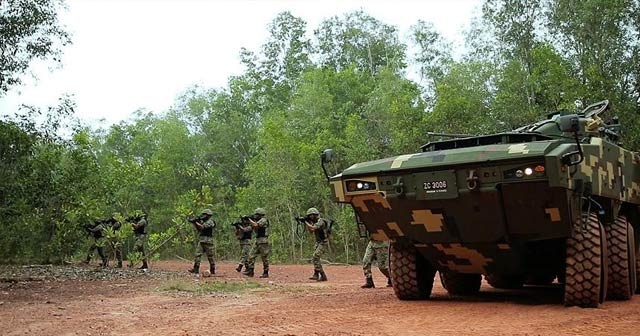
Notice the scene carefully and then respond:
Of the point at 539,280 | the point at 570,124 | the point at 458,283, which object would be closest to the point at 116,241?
the point at 458,283

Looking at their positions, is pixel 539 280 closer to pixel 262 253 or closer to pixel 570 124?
pixel 570 124

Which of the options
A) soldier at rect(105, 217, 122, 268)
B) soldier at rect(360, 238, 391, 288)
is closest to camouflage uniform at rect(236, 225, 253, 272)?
soldier at rect(105, 217, 122, 268)

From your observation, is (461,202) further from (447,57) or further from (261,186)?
(447,57)

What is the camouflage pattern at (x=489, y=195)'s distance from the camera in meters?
6.29

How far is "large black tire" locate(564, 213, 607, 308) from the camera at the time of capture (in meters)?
6.54

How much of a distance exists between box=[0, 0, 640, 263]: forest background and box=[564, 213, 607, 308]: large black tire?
11.5 m

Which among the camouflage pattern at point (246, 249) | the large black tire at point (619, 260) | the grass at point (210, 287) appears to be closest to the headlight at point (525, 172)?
the large black tire at point (619, 260)

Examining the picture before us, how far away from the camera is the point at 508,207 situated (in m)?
6.48

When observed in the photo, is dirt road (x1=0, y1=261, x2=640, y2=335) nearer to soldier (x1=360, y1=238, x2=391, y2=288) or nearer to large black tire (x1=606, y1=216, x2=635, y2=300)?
large black tire (x1=606, y1=216, x2=635, y2=300)

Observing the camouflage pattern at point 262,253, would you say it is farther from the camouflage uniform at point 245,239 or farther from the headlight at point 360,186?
the headlight at point 360,186

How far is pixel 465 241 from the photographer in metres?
6.99

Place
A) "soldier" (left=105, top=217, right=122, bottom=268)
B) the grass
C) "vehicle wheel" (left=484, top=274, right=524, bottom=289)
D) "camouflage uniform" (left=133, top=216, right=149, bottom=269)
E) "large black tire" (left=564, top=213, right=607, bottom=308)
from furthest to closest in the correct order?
1. "soldier" (left=105, top=217, right=122, bottom=268)
2. "camouflage uniform" (left=133, top=216, right=149, bottom=269)
3. the grass
4. "vehicle wheel" (left=484, top=274, right=524, bottom=289)
5. "large black tire" (left=564, top=213, right=607, bottom=308)

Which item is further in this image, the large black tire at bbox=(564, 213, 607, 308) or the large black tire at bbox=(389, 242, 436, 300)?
the large black tire at bbox=(389, 242, 436, 300)

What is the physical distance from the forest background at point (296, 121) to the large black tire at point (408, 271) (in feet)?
31.2
